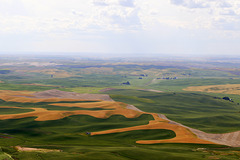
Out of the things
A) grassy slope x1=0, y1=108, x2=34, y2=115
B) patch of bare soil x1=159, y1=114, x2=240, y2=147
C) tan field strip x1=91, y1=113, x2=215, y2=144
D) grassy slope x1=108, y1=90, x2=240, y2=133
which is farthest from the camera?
grassy slope x1=0, y1=108, x2=34, y2=115

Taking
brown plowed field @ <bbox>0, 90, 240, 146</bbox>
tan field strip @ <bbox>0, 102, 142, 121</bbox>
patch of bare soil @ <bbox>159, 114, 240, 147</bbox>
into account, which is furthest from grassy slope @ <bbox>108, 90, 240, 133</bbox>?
tan field strip @ <bbox>0, 102, 142, 121</bbox>

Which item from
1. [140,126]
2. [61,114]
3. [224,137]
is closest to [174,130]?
[140,126]

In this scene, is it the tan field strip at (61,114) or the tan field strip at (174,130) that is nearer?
the tan field strip at (174,130)

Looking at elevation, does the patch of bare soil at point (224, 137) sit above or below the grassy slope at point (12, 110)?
below

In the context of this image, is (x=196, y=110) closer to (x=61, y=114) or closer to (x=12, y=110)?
(x=61, y=114)

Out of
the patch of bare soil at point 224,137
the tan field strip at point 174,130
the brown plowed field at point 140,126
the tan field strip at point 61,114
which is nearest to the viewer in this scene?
the tan field strip at point 174,130

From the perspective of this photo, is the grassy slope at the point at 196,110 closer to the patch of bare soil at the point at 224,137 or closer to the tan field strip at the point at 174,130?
the patch of bare soil at the point at 224,137

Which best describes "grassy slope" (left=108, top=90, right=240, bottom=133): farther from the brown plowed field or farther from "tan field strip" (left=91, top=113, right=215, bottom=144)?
"tan field strip" (left=91, top=113, right=215, bottom=144)

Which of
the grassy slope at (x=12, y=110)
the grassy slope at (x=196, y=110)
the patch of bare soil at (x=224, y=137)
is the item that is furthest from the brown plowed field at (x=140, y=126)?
the grassy slope at (x=196, y=110)

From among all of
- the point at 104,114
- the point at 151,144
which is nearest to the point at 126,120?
the point at 104,114
